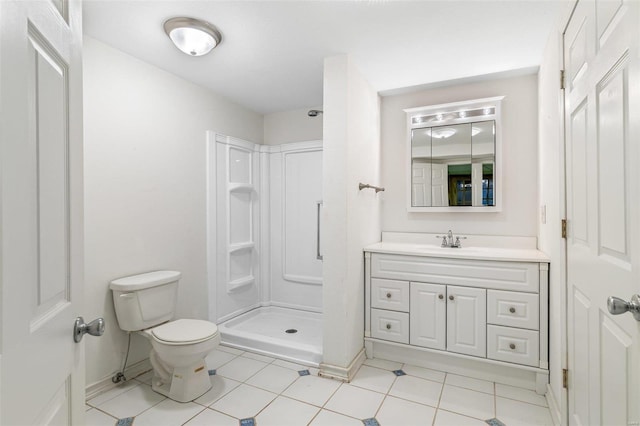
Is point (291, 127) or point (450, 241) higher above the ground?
point (291, 127)

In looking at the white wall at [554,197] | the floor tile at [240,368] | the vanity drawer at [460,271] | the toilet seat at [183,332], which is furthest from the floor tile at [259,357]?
the white wall at [554,197]

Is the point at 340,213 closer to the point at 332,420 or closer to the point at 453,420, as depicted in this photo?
the point at 332,420

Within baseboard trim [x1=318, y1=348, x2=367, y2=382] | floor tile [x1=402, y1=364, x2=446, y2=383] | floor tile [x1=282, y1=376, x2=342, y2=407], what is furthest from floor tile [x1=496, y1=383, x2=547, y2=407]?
floor tile [x1=282, y1=376, x2=342, y2=407]

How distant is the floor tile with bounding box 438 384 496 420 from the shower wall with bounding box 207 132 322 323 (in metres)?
1.66

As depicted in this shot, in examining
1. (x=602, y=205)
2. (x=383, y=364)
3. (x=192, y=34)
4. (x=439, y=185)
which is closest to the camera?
(x=602, y=205)

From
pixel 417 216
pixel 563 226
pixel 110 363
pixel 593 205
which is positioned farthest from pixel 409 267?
pixel 110 363

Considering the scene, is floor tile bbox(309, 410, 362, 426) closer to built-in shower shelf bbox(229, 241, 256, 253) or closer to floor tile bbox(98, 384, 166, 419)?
floor tile bbox(98, 384, 166, 419)

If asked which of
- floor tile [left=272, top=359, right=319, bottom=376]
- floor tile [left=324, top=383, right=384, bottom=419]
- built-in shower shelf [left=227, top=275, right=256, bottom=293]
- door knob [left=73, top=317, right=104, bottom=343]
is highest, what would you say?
door knob [left=73, top=317, right=104, bottom=343]

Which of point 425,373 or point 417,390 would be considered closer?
point 417,390

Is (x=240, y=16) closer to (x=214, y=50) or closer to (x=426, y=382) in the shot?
(x=214, y=50)

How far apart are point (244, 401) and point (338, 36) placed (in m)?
2.40

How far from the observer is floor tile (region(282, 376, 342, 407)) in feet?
6.72

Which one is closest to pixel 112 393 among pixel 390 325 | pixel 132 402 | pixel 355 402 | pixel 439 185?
pixel 132 402

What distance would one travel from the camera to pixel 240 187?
3.36 m
